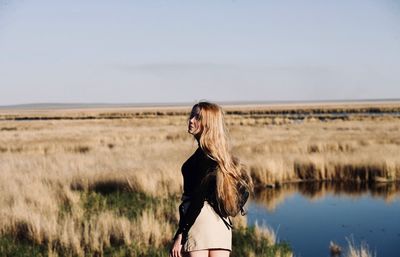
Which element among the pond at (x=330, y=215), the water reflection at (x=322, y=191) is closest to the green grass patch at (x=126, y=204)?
the pond at (x=330, y=215)

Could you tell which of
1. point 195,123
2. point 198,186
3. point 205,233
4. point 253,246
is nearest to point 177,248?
point 205,233

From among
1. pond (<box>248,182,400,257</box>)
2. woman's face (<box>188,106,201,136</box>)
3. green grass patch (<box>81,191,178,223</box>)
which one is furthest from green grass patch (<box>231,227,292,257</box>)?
woman's face (<box>188,106,201,136</box>)

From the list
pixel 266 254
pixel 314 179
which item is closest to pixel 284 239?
pixel 266 254

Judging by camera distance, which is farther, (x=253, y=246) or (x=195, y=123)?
(x=253, y=246)

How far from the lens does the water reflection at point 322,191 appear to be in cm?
1252

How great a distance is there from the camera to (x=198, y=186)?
3.25 meters

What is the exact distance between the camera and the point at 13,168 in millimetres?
15516

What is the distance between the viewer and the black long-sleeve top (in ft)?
10.6

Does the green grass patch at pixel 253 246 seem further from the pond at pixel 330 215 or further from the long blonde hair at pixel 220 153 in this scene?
the long blonde hair at pixel 220 153

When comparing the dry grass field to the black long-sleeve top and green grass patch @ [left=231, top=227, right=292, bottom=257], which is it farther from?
the black long-sleeve top

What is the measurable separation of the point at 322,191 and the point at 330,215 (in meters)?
2.33

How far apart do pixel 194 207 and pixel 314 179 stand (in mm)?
12356

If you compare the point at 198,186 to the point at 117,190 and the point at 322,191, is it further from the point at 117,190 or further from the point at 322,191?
the point at 322,191

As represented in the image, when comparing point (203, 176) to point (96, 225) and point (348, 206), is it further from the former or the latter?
point (348, 206)
